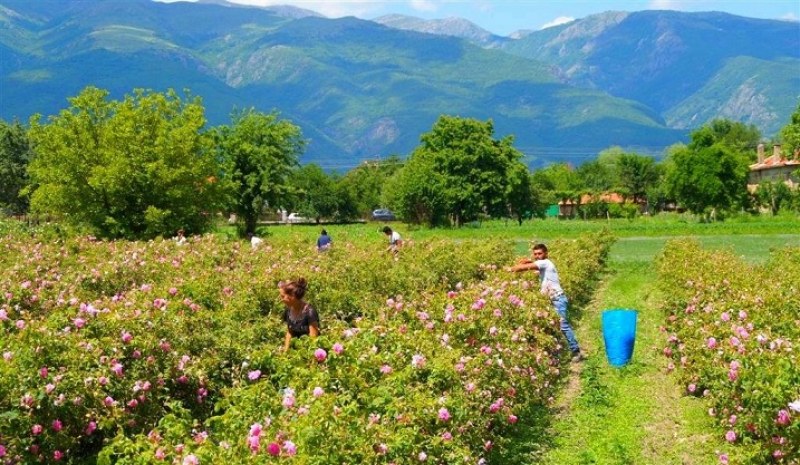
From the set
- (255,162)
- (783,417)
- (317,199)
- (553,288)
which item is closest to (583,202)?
(317,199)

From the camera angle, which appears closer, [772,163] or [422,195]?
[422,195]

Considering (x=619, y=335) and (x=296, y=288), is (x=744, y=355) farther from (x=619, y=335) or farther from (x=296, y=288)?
(x=296, y=288)

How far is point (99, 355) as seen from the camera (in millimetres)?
7137

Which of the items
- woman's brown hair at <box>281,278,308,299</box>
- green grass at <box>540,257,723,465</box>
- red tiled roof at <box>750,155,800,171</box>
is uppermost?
red tiled roof at <box>750,155,800,171</box>

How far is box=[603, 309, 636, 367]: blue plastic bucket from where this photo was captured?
11.5m

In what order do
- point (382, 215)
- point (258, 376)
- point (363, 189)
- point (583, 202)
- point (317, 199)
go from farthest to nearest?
point (583, 202) < point (363, 189) < point (382, 215) < point (317, 199) < point (258, 376)

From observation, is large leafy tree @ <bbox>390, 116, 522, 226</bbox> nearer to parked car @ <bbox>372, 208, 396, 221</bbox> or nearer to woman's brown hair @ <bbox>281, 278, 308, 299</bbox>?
parked car @ <bbox>372, 208, 396, 221</bbox>

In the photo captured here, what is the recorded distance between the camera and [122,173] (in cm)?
3158

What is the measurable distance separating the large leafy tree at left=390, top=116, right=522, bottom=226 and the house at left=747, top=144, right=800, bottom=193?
37.0 meters

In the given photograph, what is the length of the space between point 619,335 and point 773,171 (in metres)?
102

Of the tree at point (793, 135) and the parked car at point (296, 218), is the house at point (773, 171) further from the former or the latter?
the parked car at point (296, 218)

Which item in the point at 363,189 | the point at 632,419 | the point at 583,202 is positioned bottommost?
the point at 632,419

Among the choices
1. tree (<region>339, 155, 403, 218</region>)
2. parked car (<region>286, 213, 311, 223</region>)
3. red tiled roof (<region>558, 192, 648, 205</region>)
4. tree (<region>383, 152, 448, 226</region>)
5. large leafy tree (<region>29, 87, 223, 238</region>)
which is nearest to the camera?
large leafy tree (<region>29, 87, 223, 238</region>)

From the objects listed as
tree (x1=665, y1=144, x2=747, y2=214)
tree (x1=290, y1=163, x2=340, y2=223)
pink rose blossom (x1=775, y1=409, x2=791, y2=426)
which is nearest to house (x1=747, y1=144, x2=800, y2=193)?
tree (x1=665, y1=144, x2=747, y2=214)
